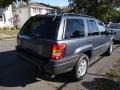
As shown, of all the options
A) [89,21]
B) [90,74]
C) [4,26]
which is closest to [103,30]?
[89,21]

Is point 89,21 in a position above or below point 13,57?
above

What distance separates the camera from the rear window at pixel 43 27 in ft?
17.6

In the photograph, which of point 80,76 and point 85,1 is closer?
point 80,76

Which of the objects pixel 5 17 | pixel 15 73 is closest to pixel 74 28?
pixel 15 73

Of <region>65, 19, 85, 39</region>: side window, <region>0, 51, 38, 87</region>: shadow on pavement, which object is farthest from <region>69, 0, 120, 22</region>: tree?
<region>65, 19, 85, 39</region>: side window

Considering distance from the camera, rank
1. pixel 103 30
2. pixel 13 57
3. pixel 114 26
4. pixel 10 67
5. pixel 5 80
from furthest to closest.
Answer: pixel 114 26, pixel 13 57, pixel 103 30, pixel 10 67, pixel 5 80

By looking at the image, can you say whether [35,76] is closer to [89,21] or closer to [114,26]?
[89,21]

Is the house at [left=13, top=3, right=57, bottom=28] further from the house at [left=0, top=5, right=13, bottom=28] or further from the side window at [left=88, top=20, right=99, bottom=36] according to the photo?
the side window at [left=88, top=20, right=99, bottom=36]

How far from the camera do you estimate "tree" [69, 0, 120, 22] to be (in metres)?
28.9

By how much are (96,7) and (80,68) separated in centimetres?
2471

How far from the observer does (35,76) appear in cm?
639

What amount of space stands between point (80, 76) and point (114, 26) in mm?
9436

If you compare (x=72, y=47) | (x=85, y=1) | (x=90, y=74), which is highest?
(x=85, y=1)

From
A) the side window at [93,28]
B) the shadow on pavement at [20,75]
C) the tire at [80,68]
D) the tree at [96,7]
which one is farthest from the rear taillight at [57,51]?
the tree at [96,7]
